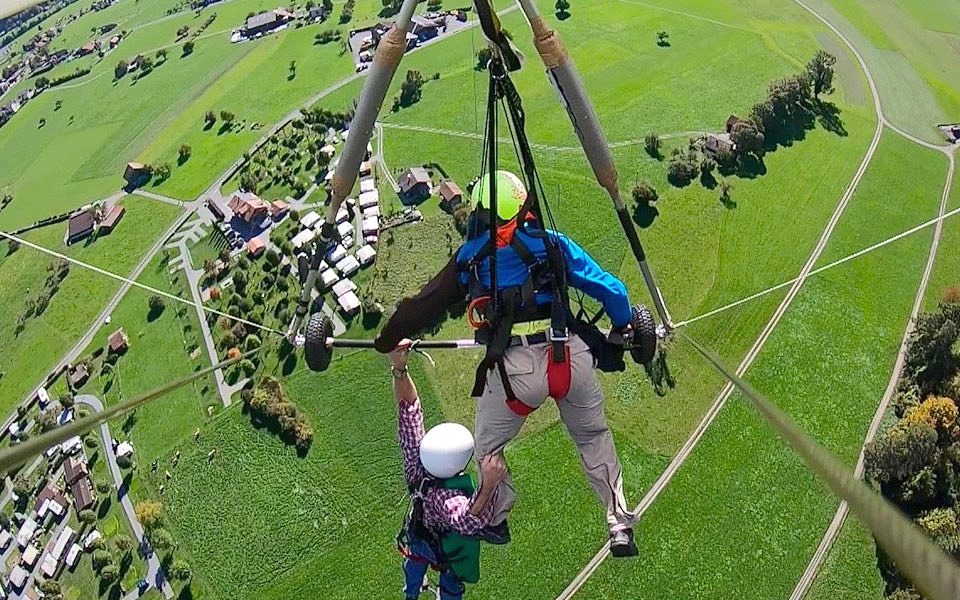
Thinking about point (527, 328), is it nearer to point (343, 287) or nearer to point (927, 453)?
point (927, 453)

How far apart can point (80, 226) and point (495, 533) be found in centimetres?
3873

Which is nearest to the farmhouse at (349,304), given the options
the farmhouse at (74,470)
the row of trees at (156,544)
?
the row of trees at (156,544)

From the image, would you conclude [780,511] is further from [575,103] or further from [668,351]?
[575,103]

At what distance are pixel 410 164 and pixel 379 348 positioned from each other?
90.6 ft

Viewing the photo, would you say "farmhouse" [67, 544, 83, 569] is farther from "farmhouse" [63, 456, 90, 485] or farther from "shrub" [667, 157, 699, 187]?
"shrub" [667, 157, 699, 187]

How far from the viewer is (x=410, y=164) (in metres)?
32.6

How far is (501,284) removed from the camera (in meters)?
5.48

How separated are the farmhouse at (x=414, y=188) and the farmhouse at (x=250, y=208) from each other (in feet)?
23.2

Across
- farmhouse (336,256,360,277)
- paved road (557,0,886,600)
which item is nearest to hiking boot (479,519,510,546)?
paved road (557,0,886,600)

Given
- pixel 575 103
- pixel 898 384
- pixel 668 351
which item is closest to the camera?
pixel 575 103

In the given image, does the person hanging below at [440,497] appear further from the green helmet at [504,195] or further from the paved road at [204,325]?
the paved road at [204,325]

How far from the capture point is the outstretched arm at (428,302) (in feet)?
18.6

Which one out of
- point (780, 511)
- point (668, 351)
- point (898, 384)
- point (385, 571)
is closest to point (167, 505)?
point (385, 571)

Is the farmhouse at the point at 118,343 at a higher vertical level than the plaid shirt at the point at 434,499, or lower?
lower
